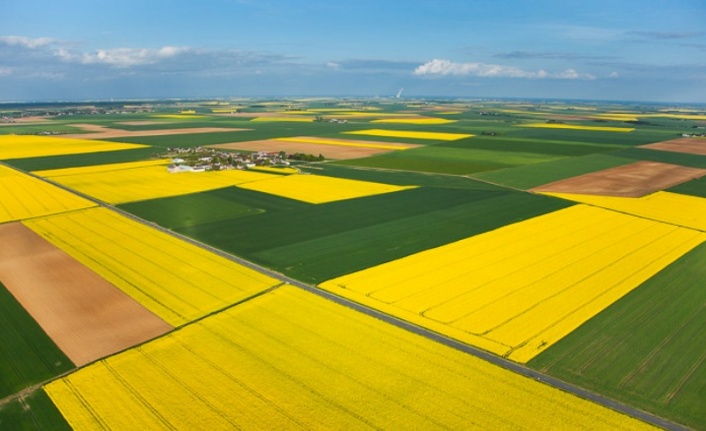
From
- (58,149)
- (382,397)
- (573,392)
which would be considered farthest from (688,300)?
(58,149)

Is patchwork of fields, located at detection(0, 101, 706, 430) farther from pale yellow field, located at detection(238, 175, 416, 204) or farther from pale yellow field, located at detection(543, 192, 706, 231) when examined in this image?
pale yellow field, located at detection(238, 175, 416, 204)

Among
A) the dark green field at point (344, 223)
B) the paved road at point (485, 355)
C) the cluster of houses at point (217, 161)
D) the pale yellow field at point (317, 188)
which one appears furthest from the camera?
the cluster of houses at point (217, 161)

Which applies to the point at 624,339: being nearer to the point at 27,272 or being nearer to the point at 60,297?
the point at 60,297

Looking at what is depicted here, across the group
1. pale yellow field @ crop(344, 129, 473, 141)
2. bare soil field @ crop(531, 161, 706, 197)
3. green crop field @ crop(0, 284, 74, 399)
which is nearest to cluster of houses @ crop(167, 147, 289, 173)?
bare soil field @ crop(531, 161, 706, 197)

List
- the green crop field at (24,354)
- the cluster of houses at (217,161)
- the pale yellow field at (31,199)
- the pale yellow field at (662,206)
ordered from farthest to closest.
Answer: the cluster of houses at (217,161) < the pale yellow field at (31,199) < the pale yellow field at (662,206) < the green crop field at (24,354)

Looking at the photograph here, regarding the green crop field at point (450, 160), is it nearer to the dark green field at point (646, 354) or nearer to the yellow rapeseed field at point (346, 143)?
the yellow rapeseed field at point (346, 143)

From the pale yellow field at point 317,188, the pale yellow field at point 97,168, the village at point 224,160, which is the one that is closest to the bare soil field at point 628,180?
the pale yellow field at point 317,188

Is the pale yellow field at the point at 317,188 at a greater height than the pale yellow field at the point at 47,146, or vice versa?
the pale yellow field at the point at 47,146
